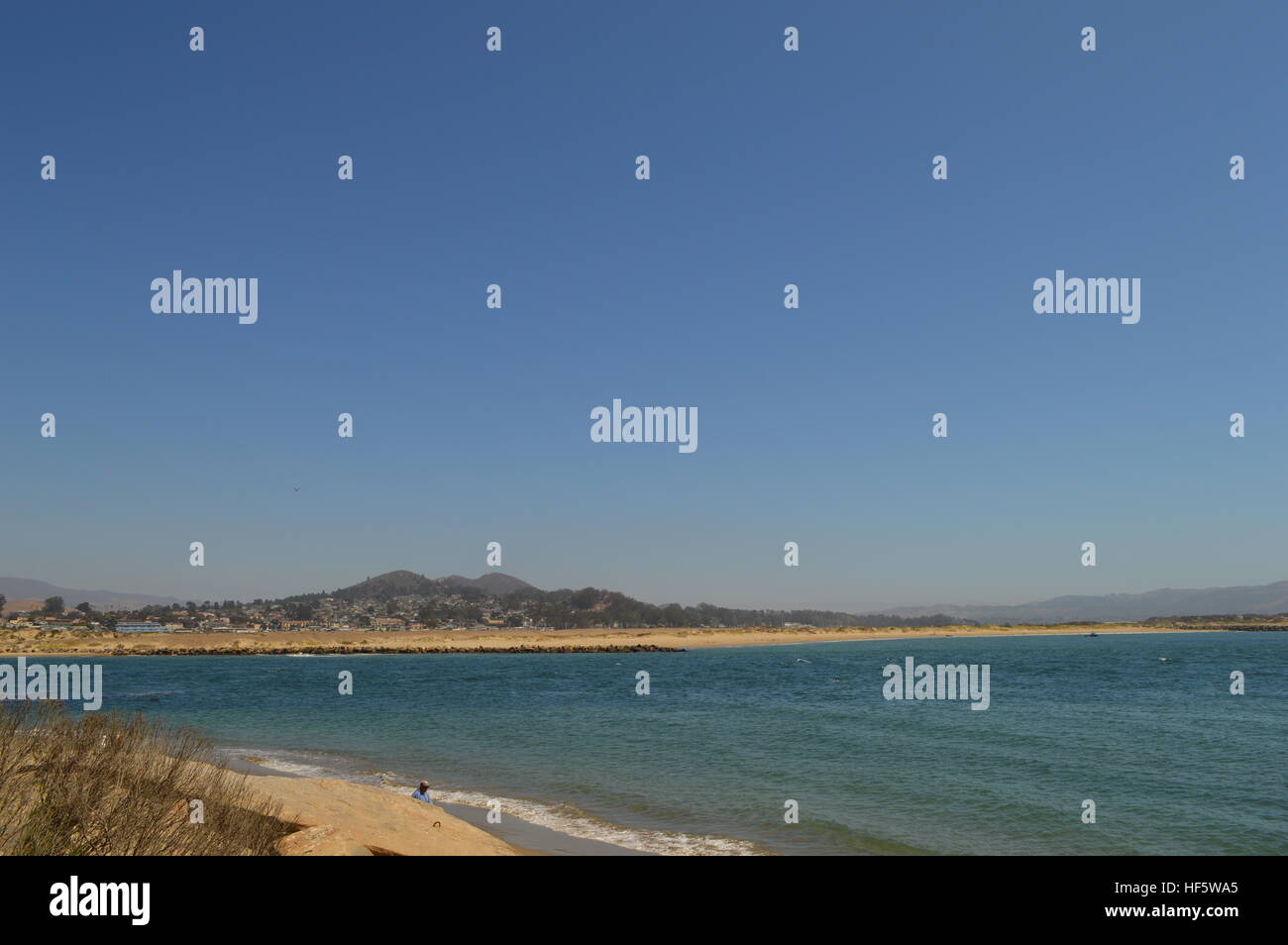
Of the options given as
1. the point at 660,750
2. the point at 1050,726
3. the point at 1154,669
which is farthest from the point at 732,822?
the point at 1154,669

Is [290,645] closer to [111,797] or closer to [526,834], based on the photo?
[526,834]

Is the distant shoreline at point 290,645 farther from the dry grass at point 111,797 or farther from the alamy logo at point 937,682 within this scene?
the dry grass at point 111,797

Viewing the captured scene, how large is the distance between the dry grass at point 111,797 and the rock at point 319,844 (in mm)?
291

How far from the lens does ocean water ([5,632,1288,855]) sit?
20906 millimetres

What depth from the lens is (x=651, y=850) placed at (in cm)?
Result: 1872

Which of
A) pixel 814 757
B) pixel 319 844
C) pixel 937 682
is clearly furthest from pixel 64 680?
pixel 937 682

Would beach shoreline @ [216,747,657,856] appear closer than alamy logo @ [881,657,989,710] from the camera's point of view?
Yes

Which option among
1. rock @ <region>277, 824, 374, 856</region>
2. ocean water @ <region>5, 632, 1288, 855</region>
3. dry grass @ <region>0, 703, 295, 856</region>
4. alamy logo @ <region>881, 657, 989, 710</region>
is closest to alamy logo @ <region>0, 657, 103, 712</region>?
ocean water @ <region>5, 632, 1288, 855</region>
